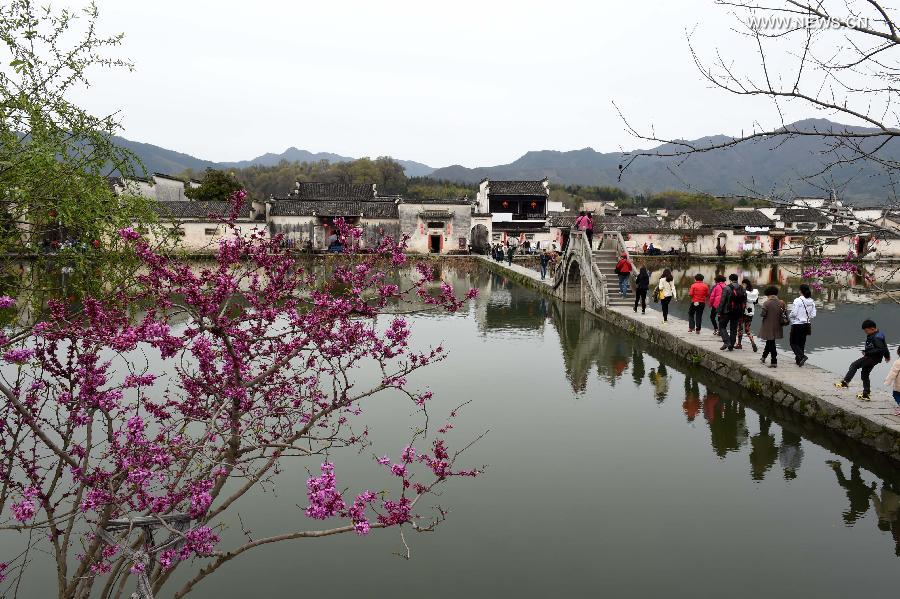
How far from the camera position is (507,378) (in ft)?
43.1

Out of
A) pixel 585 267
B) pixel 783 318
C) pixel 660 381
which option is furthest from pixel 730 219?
pixel 783 318

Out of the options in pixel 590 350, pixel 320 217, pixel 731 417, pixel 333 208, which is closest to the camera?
pixel 731 417

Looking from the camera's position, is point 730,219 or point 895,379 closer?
point 895,379

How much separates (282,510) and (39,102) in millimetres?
4929

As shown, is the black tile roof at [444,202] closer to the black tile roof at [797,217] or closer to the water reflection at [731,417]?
the water reflection at [731,417]

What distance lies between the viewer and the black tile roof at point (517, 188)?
58656mm

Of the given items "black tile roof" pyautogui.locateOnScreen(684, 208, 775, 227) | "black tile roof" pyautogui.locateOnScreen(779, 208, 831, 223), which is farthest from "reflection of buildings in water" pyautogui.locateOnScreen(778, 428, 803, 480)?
"black tile roof" pyautogui.locateOnScreen(779, 208, 831, 223)

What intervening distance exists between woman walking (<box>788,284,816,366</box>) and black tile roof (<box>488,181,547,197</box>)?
48071 mm

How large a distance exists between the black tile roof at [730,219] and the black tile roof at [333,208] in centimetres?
3122

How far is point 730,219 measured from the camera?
58.8m

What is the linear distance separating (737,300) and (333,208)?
42.8 metres

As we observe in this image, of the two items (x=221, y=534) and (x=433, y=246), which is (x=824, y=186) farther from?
(x=433, y=246)

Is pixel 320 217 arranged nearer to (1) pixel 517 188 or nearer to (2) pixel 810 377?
(1) pixel 517 188

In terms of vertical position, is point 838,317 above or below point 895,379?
below
